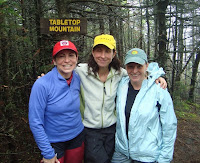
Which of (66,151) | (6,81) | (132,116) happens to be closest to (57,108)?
(66,151)

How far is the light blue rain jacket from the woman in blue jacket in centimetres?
67

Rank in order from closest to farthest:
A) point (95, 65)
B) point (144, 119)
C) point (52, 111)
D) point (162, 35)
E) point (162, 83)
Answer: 1. point (52, 111)
2. point (144, 119)
3. point (162, 83)
4. point (95, 65)
5. point (162, 35)

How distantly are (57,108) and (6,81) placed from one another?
161 centimetres

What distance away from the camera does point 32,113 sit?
1.88 m

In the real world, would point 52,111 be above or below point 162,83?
below

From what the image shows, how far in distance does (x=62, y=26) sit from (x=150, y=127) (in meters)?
2.77

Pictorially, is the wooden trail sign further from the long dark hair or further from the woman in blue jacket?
the woman in blue jacket

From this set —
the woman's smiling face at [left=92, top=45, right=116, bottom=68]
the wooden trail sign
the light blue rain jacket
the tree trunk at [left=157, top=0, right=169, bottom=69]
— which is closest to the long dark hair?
the woman's smiling face at [left=92, top=45, right=116, bottom=68]

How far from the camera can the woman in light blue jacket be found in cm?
215

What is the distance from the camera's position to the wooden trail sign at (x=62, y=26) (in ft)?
11.9

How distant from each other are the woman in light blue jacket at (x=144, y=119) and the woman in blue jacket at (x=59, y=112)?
2.08 feet

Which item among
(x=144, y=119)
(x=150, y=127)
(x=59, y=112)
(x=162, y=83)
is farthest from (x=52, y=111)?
(x=162, y=83)

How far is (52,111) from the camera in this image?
79.7 inches

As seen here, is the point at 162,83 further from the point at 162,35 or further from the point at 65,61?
the point at 162,35
